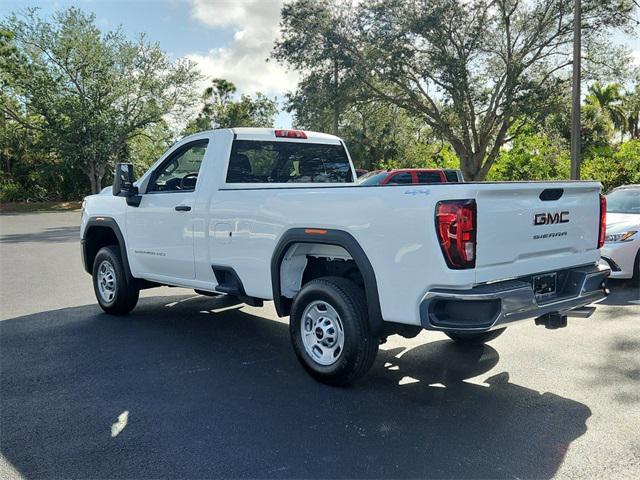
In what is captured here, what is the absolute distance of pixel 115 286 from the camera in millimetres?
6773

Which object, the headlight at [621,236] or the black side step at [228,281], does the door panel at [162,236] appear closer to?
the black side step at [228,281]

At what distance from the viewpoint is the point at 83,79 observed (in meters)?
31.5

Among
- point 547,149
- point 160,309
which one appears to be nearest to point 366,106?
point 547,149

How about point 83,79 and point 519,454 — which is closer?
point 519,454

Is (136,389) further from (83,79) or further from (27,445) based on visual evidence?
(83,79)

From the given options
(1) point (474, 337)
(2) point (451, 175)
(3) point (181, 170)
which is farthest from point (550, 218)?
(2) point (451, 175)

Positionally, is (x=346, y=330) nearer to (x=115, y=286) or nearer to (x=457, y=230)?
(x=457, y=230)

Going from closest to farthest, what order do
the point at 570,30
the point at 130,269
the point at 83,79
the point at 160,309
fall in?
the point at 130,269
the point at 160,309
the point at 570,30
the point at 83,79

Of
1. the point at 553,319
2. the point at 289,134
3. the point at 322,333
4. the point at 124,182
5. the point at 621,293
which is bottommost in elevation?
the point at 621,293

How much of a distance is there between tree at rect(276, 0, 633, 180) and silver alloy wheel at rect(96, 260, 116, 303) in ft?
60.3

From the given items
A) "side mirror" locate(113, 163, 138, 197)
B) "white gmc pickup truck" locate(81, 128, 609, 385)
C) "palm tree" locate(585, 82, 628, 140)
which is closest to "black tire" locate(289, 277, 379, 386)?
"white gmc pickup truck" locate(81, 128, 609, 385)

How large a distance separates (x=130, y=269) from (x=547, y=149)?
2359 cm

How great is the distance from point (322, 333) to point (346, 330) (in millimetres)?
349

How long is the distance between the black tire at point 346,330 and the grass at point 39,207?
30.2 m
